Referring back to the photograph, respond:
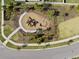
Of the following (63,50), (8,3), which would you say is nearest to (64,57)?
(63,50)

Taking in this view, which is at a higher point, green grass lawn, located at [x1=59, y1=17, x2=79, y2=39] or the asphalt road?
green grass lawn, located at [x1=59, y1=17, x2=79, y2=39]

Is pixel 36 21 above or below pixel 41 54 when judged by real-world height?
above

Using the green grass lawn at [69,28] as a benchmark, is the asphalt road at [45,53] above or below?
below

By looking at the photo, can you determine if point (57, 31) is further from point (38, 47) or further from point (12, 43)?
point (12, 43)

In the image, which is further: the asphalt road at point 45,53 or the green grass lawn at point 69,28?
the green grass lawn at point 69,28
